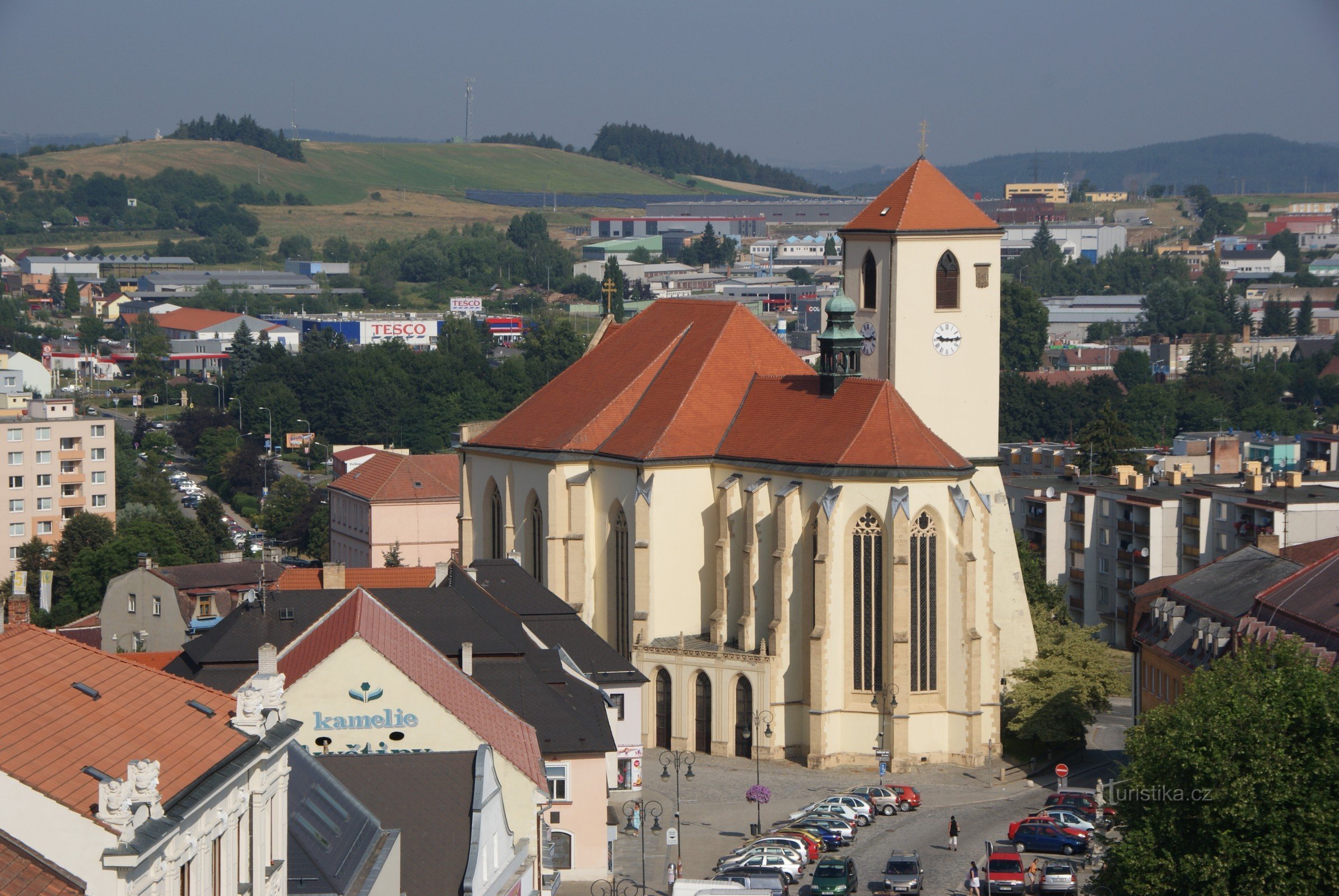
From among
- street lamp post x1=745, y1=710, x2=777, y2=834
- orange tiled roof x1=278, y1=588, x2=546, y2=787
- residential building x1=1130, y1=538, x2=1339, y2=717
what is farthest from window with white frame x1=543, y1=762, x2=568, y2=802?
street lamp post x1=745, y1=710, x2=777, y2=834

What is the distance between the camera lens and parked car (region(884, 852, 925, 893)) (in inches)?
2056

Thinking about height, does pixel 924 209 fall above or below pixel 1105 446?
above

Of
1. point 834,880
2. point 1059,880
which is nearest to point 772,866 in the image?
point 834,880

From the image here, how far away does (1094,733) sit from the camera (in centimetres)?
7494

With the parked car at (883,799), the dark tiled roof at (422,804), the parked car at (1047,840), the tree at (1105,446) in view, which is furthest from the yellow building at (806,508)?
the tree at (1105,446)

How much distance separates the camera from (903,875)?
5244 centimetres

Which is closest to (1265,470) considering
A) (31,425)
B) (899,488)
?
(899,488)

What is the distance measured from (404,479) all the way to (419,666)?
255 ft

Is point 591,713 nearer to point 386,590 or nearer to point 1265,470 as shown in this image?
point 386,590

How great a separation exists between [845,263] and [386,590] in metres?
28.0

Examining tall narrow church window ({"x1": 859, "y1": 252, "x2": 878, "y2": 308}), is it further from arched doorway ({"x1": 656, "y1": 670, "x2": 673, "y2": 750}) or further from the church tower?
arched doorway ({"x1": 656, "y1": 670, "x2": 673, "y2": 750})

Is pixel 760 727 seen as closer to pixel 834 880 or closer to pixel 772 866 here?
pixel 772 866

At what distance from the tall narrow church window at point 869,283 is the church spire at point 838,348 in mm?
2817

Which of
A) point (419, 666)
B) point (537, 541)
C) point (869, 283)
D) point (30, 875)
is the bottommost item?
point (537, 541)
